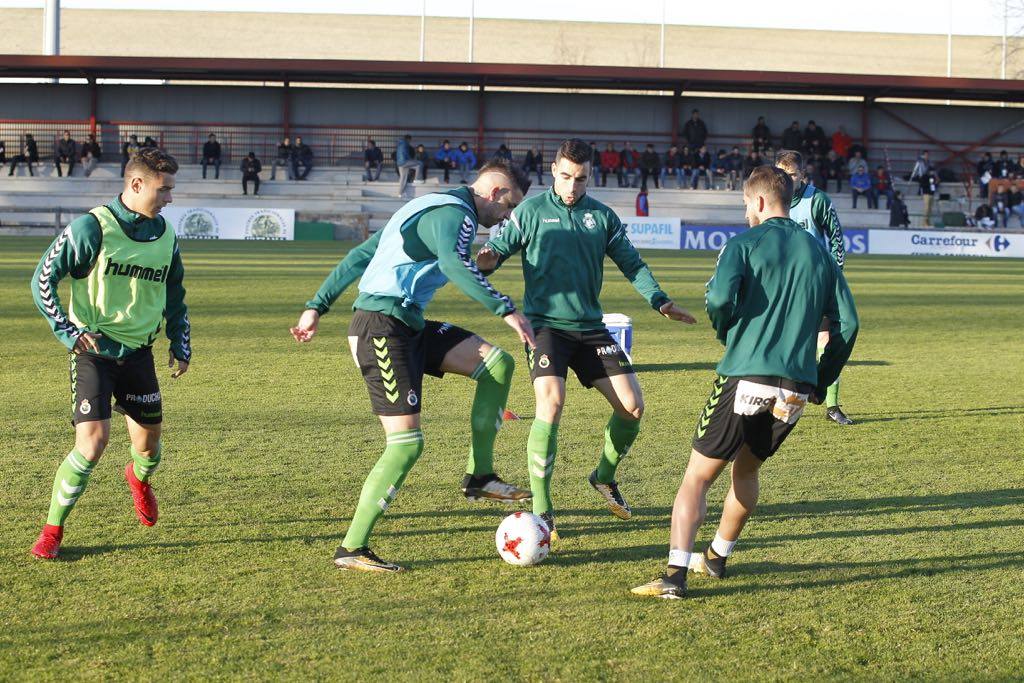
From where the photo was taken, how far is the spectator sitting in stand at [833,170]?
42812 millimetres

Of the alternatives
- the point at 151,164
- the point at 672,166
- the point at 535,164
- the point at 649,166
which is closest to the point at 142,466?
the point at 151,164

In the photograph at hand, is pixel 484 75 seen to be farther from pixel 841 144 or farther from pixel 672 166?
pixel 841 144

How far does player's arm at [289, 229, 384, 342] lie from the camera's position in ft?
19.6

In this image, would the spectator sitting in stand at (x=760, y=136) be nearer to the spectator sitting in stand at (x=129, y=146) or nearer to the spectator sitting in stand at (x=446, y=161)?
the spectator sitting in stand at (x=446, y=161)

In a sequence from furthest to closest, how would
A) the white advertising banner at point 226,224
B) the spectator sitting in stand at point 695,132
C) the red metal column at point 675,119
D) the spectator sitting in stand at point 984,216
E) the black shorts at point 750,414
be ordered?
the red metal column at point 675,119, the spectator sitting in stand at point 695,132, the spectator sitting in stand at point 984,216, the white advertising banner at point 226,224, the black shorts at point 750,414

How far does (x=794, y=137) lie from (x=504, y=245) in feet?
129

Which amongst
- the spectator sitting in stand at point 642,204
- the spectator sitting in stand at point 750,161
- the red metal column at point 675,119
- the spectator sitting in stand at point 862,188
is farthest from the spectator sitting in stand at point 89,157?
the spectator sitting in stand at point 862,188

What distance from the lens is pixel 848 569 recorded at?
5668 millimetres

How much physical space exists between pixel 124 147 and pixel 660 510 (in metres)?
39.2

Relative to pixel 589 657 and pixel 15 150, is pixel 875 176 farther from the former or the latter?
pixel 589 657

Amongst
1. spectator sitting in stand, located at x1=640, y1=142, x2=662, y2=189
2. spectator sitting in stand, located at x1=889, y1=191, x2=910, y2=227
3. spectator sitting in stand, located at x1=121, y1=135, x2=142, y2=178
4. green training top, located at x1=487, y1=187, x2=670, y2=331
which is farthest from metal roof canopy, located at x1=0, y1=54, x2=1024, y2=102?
green training top, located at x1=487, y1=187, x2=670, y2=331

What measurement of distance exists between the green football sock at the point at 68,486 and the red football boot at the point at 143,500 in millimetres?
402

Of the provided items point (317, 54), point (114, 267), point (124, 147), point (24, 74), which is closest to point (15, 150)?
point (24, 74)

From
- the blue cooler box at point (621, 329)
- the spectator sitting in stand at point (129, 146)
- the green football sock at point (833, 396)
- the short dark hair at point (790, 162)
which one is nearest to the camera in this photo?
the short dark hair at point (790, 162)
